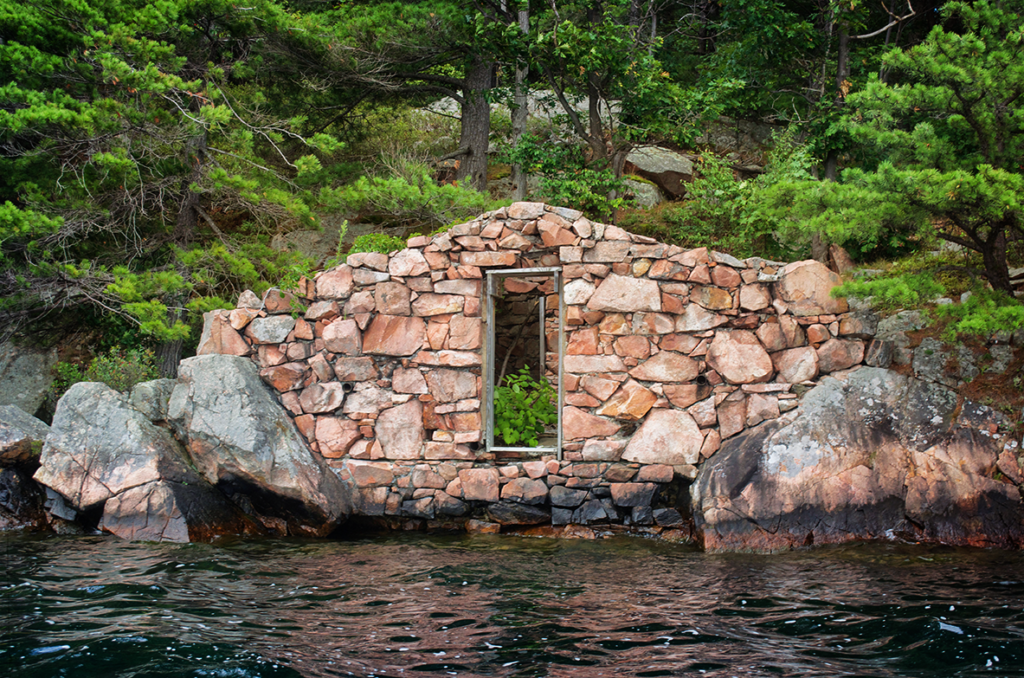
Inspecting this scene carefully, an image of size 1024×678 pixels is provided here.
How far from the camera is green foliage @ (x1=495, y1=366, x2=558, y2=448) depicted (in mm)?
9008

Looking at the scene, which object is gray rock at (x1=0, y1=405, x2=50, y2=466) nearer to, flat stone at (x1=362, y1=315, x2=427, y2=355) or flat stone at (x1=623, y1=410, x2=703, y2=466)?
flat stone at (x1=362, y1=315, x2=427, y2=355)

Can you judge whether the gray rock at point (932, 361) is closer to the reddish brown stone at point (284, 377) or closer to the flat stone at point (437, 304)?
the flat stone at point (437, 304)

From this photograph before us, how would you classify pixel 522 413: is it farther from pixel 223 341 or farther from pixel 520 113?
pixel 520 113

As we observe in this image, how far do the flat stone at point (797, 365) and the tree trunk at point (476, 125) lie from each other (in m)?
6.59

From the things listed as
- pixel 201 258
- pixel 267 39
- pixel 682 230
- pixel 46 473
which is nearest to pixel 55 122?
pixel 201 258

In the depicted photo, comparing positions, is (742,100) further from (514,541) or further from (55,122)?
(55,122)

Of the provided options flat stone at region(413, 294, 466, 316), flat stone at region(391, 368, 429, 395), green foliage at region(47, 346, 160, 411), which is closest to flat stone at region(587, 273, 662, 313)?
flat stone at region(413, 294, 466, 316)

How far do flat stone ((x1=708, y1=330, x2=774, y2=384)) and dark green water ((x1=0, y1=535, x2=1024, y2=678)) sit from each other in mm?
1799

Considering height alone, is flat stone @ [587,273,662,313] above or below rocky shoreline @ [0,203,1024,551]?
above

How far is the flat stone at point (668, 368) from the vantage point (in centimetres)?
785

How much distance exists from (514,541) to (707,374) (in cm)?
265

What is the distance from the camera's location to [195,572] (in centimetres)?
653

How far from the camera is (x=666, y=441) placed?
308 inches

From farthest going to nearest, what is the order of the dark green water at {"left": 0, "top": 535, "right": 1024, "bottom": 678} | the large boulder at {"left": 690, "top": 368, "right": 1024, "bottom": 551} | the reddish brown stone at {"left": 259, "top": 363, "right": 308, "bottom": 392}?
the reddish brown stone at {"left": 259, "top": 363, "right": 308, "bottom": 392} → the large boulder at {"left": 690, "top": 368, "right": 1024, "bottom": 551} → the dark green water at {"left": 0, "top": 535, "right": 1024, "bottom": 678}
